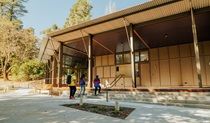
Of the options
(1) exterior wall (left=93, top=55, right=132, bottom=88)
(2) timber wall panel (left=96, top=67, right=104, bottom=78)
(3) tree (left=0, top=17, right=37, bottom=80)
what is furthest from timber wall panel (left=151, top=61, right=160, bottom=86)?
(3) tree (left=0, top=17, right=37, bottom=80)

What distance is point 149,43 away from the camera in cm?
1267

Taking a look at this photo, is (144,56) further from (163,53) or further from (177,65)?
(177,65)

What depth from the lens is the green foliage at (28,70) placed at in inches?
1008

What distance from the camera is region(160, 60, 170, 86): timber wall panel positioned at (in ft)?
42.3

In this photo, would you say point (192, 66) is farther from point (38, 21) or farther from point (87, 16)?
point (38, 21)

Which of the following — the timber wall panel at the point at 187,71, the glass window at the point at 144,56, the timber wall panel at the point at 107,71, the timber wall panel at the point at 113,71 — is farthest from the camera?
the timber wall panel at the point at 107,71

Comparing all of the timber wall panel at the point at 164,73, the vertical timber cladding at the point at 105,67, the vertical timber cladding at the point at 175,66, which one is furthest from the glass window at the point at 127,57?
the vertical timber cladding at the point at 175,66

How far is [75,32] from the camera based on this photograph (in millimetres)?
10477

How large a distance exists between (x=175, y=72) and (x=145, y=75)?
8.97 ft

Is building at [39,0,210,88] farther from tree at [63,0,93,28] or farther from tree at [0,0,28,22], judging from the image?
tree at [0,0,28,22]

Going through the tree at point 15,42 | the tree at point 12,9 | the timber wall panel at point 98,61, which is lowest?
the timber wall panel at point 98,61

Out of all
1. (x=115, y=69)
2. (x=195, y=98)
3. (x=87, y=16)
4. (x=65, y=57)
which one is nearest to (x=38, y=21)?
(x=87, y=16)

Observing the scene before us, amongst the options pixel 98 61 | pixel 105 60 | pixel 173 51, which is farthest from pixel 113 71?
pixel 173 51

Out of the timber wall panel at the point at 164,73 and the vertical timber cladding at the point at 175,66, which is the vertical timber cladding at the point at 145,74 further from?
the vertical timber cladding at the point at 175,66
